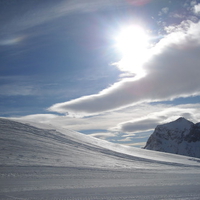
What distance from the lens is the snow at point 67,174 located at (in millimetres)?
6328

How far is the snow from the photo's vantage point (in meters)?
6.33

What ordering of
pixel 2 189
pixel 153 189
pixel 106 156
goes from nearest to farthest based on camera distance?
pixel 2 189 < pixel 153 189 < pixel 106 156

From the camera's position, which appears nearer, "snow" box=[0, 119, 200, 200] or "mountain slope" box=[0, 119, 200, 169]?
"snow" box=[0, 119, 200, 200]

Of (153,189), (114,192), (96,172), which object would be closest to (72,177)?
(96,172)

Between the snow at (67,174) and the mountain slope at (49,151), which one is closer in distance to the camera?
the snow at (67,174)

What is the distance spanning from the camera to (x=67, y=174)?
8695 mm

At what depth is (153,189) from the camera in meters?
7.12

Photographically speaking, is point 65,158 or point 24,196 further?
point 65,158

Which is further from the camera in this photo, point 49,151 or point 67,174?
point 49,151

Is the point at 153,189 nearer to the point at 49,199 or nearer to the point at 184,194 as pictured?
the point at 184,194

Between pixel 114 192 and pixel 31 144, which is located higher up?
pixel 31 144

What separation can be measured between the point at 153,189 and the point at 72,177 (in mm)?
3036

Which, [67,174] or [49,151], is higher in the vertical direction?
[49,151]

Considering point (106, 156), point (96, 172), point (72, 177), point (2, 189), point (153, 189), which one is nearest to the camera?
point (2, 189)
